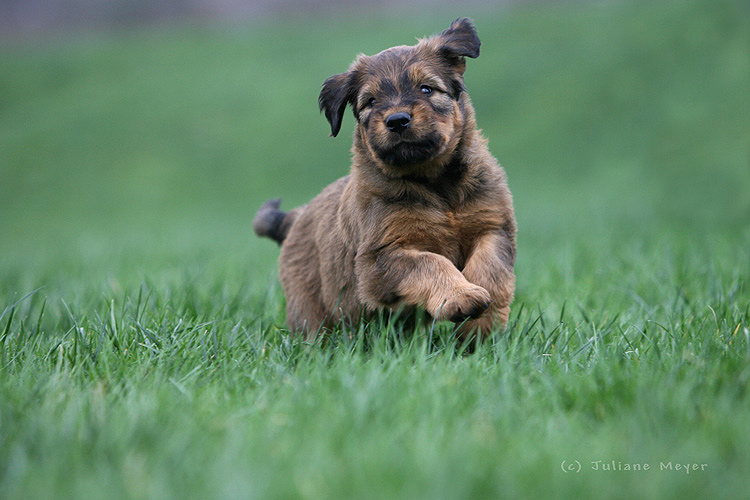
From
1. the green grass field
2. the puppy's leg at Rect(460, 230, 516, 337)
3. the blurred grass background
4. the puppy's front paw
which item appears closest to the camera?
the green grass field

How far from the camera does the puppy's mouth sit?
3.45 meters

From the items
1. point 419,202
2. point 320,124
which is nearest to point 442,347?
point 419,202

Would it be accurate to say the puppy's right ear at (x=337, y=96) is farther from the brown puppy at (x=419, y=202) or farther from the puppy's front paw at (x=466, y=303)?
the puppy's front paw at (x=466, y=303)

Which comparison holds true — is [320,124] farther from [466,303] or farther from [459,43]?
[466,303]

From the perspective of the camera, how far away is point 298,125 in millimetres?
18875

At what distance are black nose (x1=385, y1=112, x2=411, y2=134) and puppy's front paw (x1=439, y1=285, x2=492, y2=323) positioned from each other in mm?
885

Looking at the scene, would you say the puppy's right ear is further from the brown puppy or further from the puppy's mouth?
the puppy's mouth

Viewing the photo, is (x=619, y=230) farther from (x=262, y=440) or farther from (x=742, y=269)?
(x=262, y=440)

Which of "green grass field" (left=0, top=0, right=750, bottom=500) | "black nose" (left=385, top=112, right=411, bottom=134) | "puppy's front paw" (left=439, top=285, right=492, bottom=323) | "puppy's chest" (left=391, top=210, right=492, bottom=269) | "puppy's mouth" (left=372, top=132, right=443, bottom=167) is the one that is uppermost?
"black nose" (left=385, top=112, right=411, bottom=134)

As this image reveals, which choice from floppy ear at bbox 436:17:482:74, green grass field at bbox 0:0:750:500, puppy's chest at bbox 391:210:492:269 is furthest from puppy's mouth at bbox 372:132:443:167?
green grass field at bbox 0:0:750:500

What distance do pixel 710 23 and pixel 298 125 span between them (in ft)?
35.8

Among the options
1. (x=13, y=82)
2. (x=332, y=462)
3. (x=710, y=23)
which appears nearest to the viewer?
(x=332, y=462)

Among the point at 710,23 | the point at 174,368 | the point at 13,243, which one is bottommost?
the point at 13,243

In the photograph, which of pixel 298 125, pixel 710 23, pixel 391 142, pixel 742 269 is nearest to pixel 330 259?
pixel 391 142
